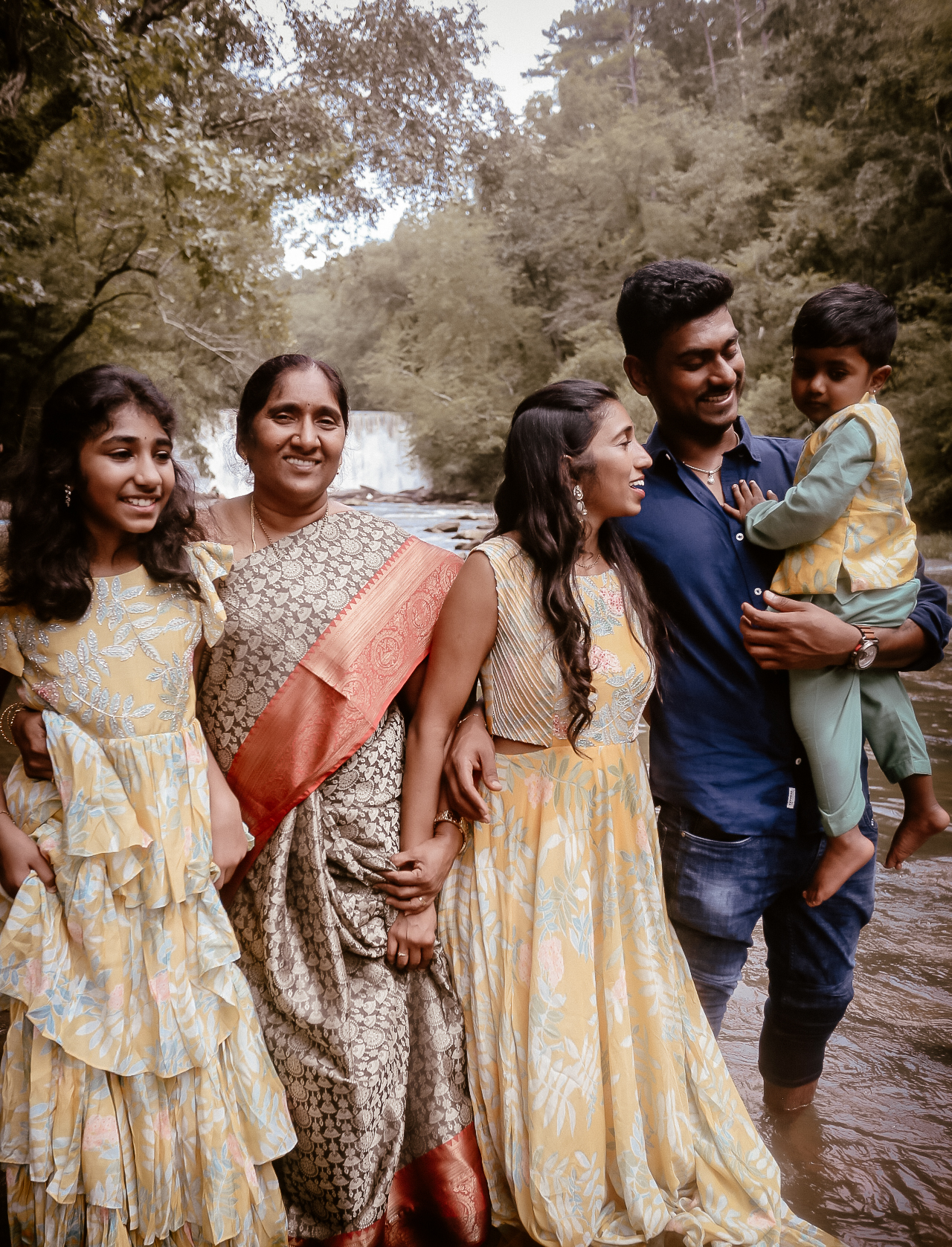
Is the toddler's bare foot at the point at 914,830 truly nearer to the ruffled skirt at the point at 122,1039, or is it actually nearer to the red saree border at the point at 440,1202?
the red saree border at the point at 440,1202

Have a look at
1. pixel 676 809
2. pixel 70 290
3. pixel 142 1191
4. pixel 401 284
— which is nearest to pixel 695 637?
pixel 676 809

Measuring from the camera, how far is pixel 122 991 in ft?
5.49

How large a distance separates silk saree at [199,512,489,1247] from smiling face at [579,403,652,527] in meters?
0.54

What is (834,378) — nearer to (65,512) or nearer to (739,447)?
(739,447)

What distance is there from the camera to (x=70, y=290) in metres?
13.4

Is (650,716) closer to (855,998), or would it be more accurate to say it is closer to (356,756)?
(356,756)

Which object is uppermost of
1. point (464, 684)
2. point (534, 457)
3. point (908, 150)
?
point (908, 150)

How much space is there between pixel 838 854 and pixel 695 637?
1.82ft

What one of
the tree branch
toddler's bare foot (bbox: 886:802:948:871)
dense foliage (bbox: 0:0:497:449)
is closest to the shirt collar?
toddler's bare foot (bbox: 886:802:948:871)

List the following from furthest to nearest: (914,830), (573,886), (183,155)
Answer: (183,155), (914,830), (573,886)

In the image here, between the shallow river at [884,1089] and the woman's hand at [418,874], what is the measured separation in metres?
1.25

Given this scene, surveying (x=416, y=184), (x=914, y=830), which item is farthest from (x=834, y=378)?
(x=416, y=184)

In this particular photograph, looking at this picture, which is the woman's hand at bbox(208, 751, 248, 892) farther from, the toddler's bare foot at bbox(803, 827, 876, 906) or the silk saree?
the toddler's bare foot at bbox(803, 827, 876, 906)

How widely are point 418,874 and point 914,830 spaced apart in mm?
1218
